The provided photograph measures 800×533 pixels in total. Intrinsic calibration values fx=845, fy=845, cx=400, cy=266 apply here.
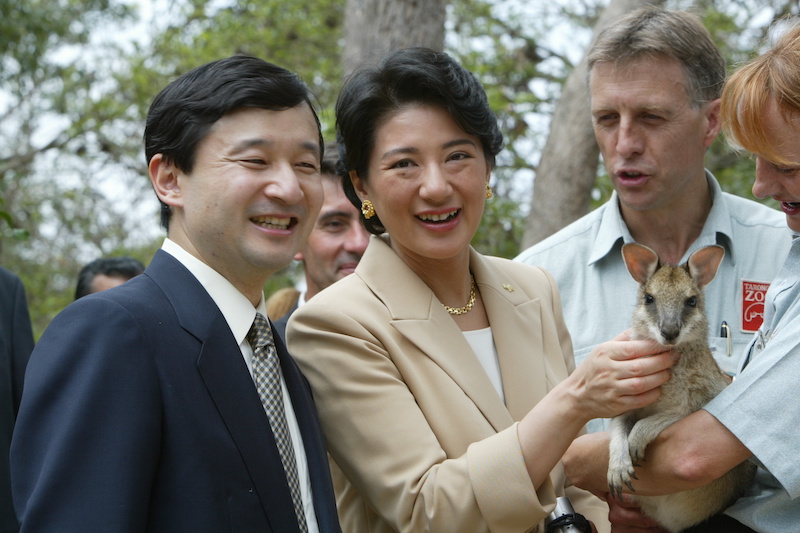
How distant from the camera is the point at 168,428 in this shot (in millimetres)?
2527

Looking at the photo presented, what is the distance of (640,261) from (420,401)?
1.14 meters

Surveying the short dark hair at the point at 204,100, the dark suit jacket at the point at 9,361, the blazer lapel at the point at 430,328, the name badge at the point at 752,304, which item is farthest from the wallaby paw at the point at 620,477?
the dark suit jacket at the point at 9,361

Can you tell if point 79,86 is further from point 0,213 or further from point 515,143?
point 0,213

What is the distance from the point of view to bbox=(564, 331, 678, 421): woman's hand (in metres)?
2.99

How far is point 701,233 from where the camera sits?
4.55m

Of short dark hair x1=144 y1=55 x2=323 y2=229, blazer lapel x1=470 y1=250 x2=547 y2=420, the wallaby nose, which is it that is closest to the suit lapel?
short dark hair x1=144 y1=55 x2=323 y2=229

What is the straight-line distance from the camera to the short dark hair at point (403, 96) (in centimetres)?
359

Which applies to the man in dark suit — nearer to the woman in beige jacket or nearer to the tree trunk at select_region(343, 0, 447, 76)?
the woman in beige jacket

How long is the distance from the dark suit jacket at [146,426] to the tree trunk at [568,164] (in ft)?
18.1

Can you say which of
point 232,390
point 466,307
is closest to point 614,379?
point 466,307

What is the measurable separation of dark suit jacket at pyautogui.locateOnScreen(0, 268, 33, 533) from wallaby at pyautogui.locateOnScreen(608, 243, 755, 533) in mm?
3766

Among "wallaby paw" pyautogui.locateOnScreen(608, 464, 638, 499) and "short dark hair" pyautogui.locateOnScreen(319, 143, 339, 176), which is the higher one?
"short dark hair" pyautogui.locateOnScreen(319, 143, 339, 176)

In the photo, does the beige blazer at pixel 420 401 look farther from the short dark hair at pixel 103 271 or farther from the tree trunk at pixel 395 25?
the short dark hair at pixel 103 271

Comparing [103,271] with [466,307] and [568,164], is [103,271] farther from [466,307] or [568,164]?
[466,307]
